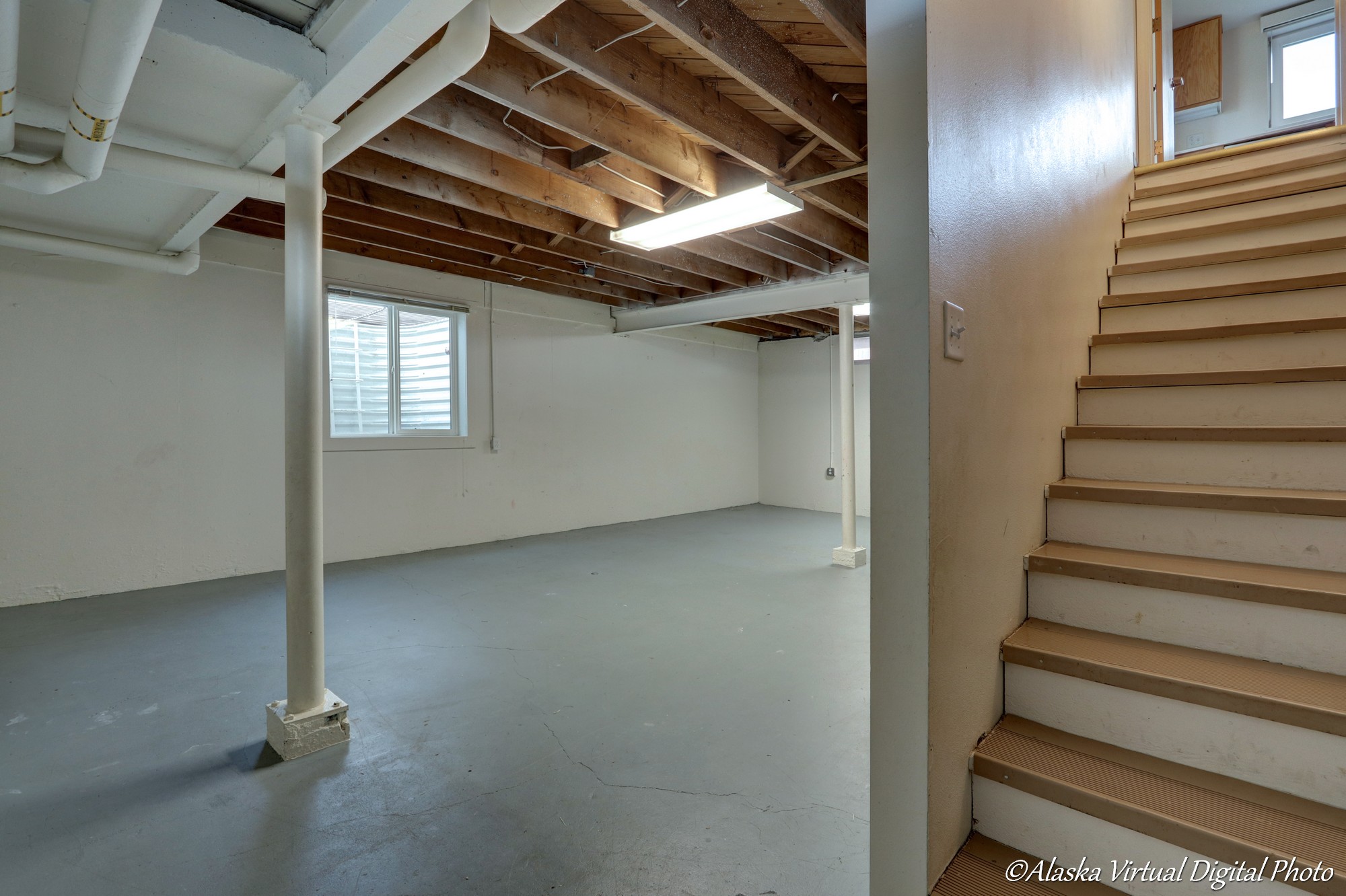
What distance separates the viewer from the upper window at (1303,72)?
231 inches

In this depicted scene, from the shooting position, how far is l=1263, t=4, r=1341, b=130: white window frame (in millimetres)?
5824

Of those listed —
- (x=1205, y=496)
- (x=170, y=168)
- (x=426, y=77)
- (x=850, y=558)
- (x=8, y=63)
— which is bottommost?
(x=850, y=558)

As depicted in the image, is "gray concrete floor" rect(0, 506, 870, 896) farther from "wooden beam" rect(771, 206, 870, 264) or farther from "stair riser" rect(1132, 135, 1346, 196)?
"stair riser" rect(1132, 135, 1346, 196)

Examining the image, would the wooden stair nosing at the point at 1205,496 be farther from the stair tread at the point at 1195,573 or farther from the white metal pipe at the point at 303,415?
the white metal pipe at the point at 303,415

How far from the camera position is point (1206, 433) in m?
1.79

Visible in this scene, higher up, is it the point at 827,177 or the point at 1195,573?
the point at 827,177

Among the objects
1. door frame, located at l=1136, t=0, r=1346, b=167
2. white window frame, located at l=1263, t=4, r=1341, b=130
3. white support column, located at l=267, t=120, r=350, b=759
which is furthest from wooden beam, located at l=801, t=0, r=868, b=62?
white window frame, located at l=1263, t=4, r=1341, b=130

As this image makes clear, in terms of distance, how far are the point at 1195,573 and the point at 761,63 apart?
2.30m

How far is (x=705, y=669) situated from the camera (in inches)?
111

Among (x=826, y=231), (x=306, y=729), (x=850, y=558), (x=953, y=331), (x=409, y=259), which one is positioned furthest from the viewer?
(x=409, y=259)

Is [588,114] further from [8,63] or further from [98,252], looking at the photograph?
[98,252]

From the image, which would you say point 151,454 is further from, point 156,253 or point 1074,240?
point 1074,240

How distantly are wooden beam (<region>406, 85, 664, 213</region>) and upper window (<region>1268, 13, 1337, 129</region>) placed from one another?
6.88 m

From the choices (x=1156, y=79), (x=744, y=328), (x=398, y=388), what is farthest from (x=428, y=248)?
(x=1156, y=79)
